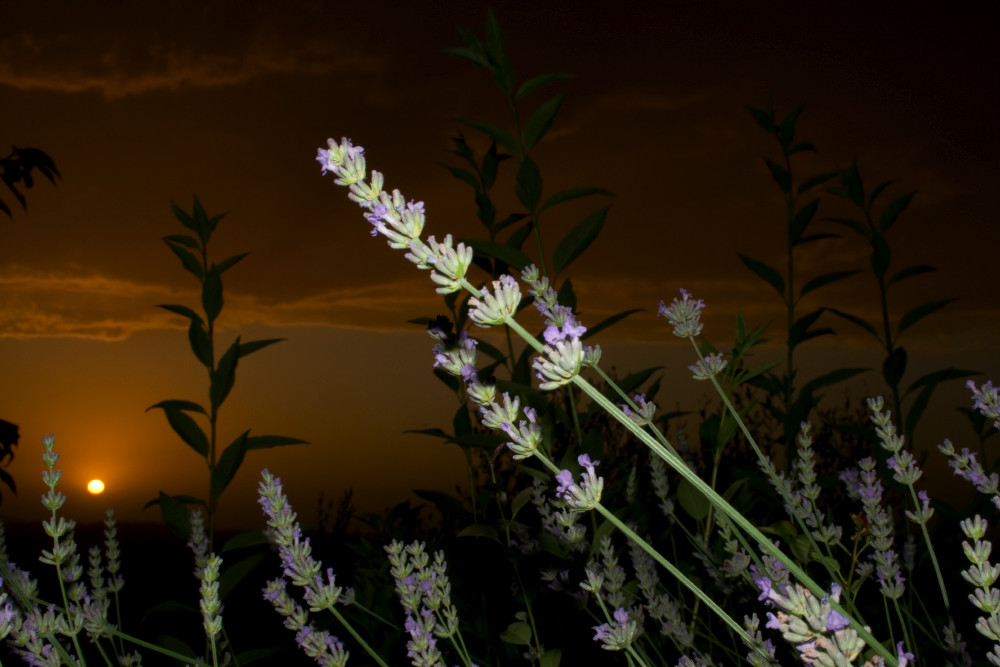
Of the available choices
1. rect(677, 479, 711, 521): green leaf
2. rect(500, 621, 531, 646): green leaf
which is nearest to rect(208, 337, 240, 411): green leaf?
rect(500, 621, 531, 646): green leaf

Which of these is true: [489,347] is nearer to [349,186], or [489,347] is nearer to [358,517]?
[358,517]

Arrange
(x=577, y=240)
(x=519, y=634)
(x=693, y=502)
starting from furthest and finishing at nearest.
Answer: (x=577, y=240), (x=693, y=502), (x=519, y=634)

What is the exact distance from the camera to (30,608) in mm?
1294

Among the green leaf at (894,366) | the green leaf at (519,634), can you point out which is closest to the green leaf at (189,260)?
the green leaf at (519,634)

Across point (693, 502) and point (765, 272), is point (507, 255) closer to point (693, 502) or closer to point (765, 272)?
point (693, 502)

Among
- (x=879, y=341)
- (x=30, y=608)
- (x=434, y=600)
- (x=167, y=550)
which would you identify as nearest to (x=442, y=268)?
(x=434, y=600)

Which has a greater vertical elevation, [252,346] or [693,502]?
[252,346]

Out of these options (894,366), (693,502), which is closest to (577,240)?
(693,502)

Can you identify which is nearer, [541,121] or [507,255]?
[507,255]

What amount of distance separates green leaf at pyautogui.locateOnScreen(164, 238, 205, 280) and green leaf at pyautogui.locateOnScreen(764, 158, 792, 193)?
1873mm

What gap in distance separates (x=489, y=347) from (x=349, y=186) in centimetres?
161

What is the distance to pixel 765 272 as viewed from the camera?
2.60 meters

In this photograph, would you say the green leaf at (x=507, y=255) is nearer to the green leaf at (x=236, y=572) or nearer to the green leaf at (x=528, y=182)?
the green leaf at (x=528, y=182)

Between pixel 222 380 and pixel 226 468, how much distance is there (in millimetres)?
236
